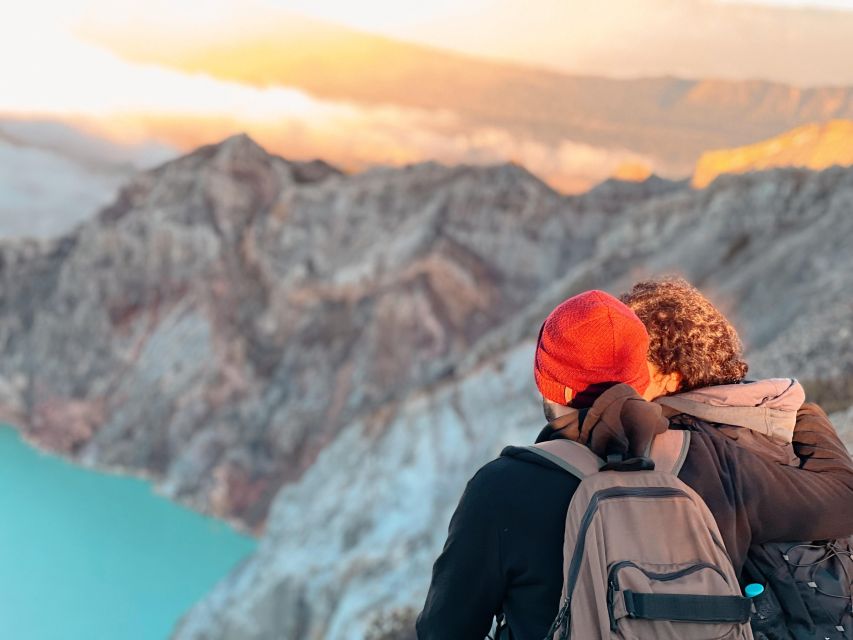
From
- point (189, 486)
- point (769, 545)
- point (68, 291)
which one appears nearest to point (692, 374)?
point (769, 545)

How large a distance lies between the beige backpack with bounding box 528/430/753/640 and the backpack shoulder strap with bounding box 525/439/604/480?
2 centimetres


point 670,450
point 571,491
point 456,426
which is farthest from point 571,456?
point 456,426

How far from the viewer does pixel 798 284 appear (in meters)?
15.2

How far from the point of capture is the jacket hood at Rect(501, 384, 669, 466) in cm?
204

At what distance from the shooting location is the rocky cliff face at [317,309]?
18.2 metres

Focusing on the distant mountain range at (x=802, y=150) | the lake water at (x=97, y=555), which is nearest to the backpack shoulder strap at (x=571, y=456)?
the lake water at (x=97, y=555)

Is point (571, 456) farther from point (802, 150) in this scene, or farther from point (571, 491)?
point (802, 150)

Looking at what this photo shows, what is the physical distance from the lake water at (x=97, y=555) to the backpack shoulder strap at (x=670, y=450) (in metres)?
19.5

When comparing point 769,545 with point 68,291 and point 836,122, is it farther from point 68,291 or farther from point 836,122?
point 68,291

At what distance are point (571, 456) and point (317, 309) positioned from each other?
3208 centimetres

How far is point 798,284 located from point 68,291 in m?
31.6

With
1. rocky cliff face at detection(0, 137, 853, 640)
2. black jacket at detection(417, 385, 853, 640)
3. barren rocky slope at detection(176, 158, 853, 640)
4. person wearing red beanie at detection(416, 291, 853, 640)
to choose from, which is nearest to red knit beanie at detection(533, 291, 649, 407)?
person wearing red beanie at detection(416, 291, 853, 640)

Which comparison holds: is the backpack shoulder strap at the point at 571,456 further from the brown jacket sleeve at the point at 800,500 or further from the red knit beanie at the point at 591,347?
the brown jacket sleeve at the point at 800,500

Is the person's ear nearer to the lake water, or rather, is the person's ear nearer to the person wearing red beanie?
the person wearing red beanie
